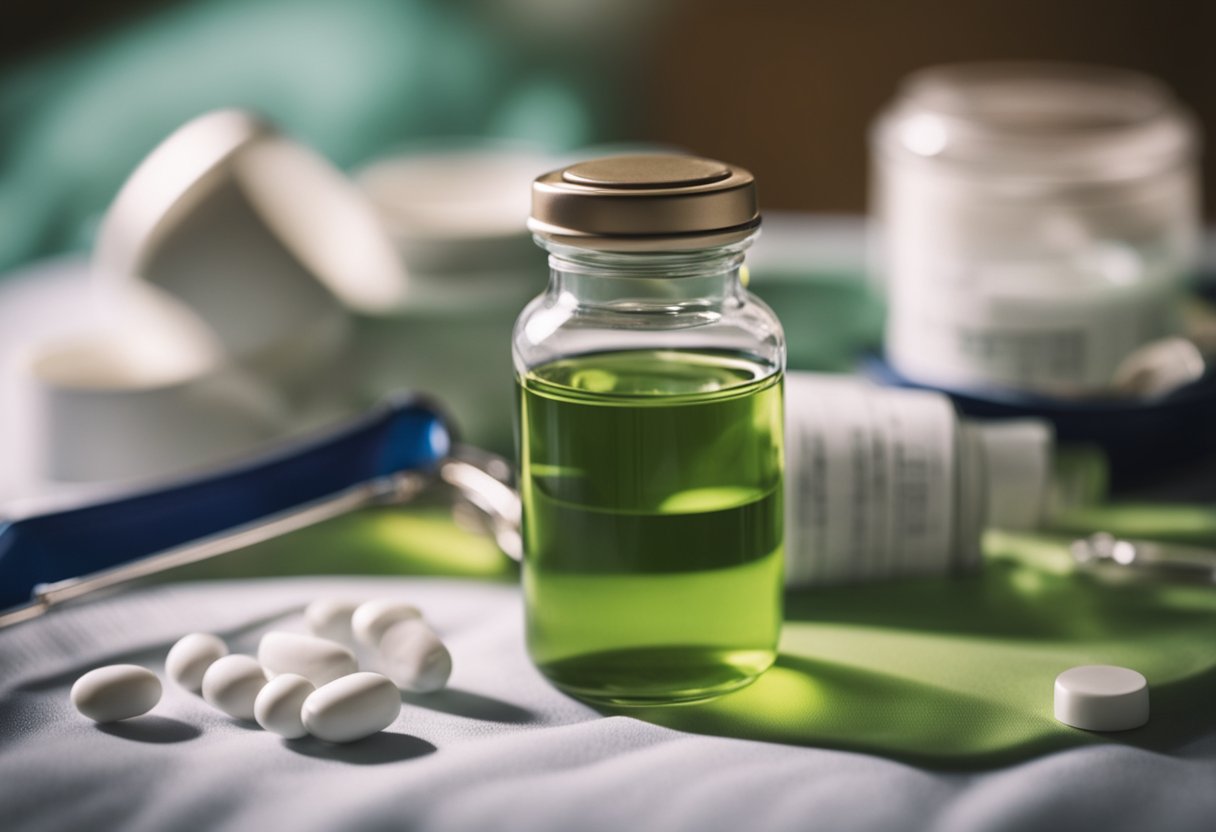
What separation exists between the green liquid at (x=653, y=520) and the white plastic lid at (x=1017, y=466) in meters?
0.14

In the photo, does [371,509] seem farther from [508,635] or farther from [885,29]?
[885,29]

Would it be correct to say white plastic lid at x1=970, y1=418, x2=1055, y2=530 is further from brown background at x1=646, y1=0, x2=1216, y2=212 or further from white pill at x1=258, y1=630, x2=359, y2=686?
brown background at x1=646, y1=0, x2=1216, y2=212

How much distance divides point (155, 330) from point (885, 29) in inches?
32.0

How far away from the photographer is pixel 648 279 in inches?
16.2

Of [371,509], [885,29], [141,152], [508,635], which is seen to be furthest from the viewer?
[885,29]

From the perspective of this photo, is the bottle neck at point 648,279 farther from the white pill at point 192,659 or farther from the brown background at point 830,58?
the brown background at point 830,58

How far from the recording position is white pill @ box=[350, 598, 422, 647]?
45cm

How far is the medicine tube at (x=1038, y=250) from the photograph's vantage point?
0.63m

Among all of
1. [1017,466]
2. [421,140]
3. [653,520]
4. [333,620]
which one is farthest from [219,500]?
[421,140]

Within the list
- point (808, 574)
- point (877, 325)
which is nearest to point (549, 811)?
point (808, 574)

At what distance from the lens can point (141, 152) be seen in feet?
3.34

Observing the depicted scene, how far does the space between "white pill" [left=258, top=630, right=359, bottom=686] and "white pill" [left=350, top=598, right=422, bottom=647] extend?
0.01 meters

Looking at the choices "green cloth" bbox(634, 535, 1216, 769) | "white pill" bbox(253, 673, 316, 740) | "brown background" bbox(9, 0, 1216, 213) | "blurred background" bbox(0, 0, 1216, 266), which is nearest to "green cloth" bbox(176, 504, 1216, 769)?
"green cloth" bbox(634, 535, 1216, 769)

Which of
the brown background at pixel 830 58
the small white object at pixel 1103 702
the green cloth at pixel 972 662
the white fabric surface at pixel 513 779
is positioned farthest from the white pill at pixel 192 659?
the brown background at pixel 830 58
